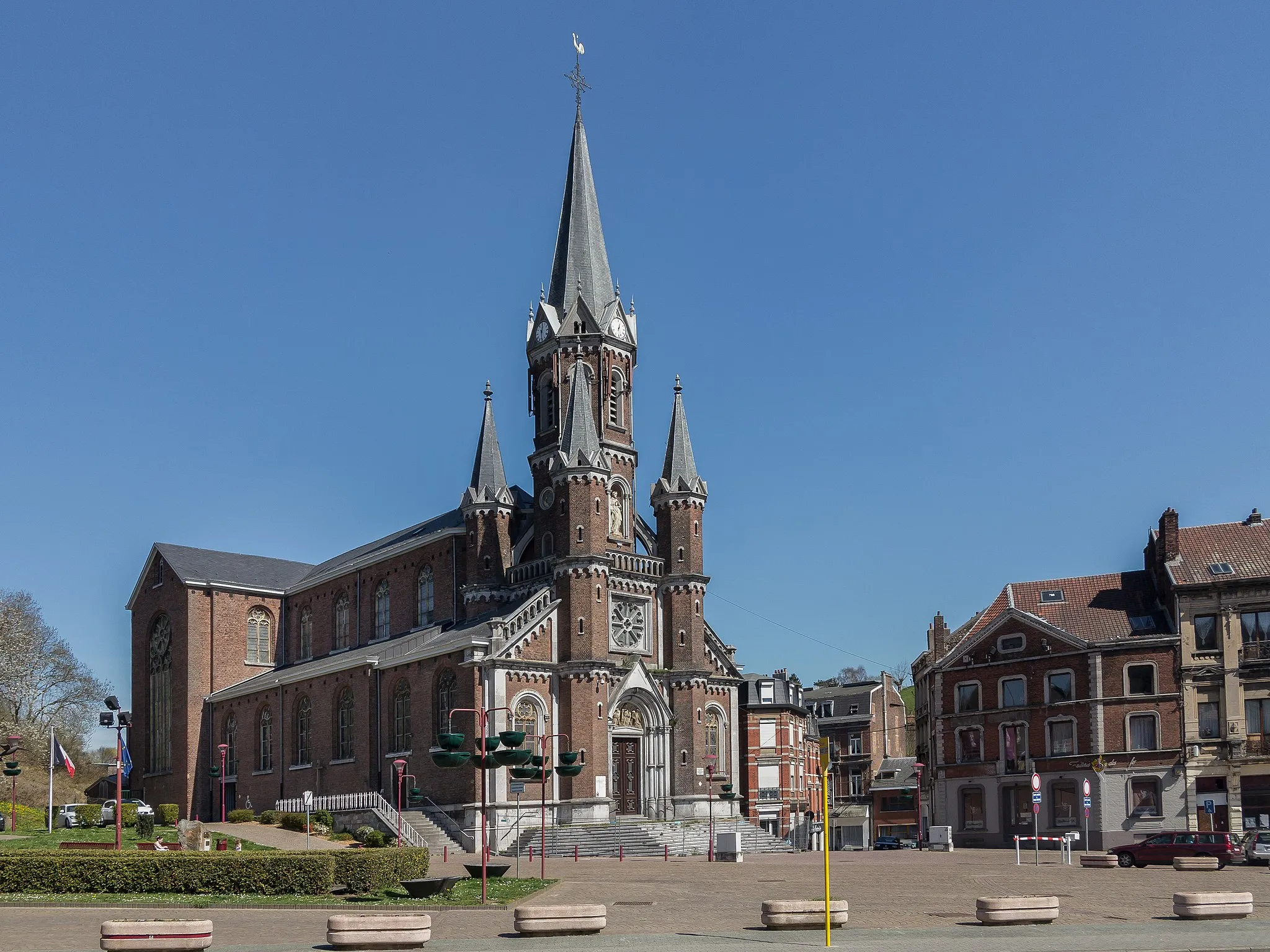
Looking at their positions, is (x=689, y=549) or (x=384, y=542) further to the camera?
(x=384, y=542)

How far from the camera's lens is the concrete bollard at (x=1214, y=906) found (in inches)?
1017

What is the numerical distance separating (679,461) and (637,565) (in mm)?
5549

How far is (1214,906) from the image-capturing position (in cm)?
2588

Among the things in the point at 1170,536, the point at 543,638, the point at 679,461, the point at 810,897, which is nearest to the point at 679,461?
the point at 679,461

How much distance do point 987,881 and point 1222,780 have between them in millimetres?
27852

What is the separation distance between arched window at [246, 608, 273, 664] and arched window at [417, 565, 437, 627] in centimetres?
1622

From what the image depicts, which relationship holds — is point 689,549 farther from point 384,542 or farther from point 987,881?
point 987,881

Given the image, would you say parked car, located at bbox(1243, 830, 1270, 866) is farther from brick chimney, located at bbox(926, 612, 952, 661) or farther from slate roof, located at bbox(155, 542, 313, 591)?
slate roof, located at bbox(155, 542, 313, 591)

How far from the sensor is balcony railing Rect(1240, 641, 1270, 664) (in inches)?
2346

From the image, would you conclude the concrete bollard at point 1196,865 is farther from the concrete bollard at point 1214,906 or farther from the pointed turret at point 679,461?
the pointed turret at point 679,461

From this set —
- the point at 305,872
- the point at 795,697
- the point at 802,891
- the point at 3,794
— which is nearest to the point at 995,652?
the point at 795,697

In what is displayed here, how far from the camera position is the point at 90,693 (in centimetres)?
9356

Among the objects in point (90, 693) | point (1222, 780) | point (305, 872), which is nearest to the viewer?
point (305, 872)

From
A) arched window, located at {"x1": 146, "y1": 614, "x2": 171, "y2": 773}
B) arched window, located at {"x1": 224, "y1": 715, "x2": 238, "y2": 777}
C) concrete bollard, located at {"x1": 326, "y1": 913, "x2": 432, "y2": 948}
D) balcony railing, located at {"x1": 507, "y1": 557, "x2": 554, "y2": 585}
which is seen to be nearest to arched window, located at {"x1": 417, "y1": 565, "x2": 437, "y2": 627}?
balcony railing, located at {"x1": 507, "y1": 557, "x2": 554, "y2": 585}
